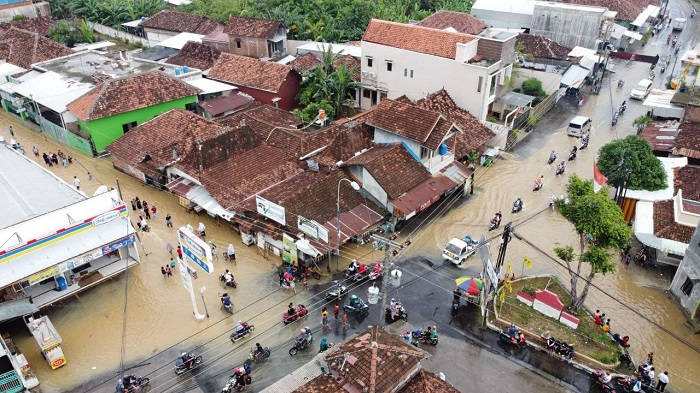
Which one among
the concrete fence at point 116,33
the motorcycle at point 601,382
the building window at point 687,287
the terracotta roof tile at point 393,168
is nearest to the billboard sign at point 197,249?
the terracotta roof tile at point 393,168

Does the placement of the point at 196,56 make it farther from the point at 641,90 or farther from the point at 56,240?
the point at 641,90

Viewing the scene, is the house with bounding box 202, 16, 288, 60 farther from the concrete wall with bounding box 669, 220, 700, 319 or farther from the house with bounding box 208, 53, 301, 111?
the concrete wall with bounding box 669, 220, 700, 319

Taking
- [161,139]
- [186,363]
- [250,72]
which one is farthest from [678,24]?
[186,363]

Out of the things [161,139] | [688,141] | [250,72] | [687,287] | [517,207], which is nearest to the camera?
[687,287]

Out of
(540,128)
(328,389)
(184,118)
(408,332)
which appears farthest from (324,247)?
(540,128)

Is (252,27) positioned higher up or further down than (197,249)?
higher up

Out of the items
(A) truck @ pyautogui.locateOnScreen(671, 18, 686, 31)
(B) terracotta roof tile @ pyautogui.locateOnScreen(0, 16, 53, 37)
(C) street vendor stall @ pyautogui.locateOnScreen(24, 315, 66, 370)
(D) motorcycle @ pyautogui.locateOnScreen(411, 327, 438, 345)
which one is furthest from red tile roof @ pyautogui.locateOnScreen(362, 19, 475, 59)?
(A) truck @ pyautogui.locateOnScreen(671, 18, 686, 31)
